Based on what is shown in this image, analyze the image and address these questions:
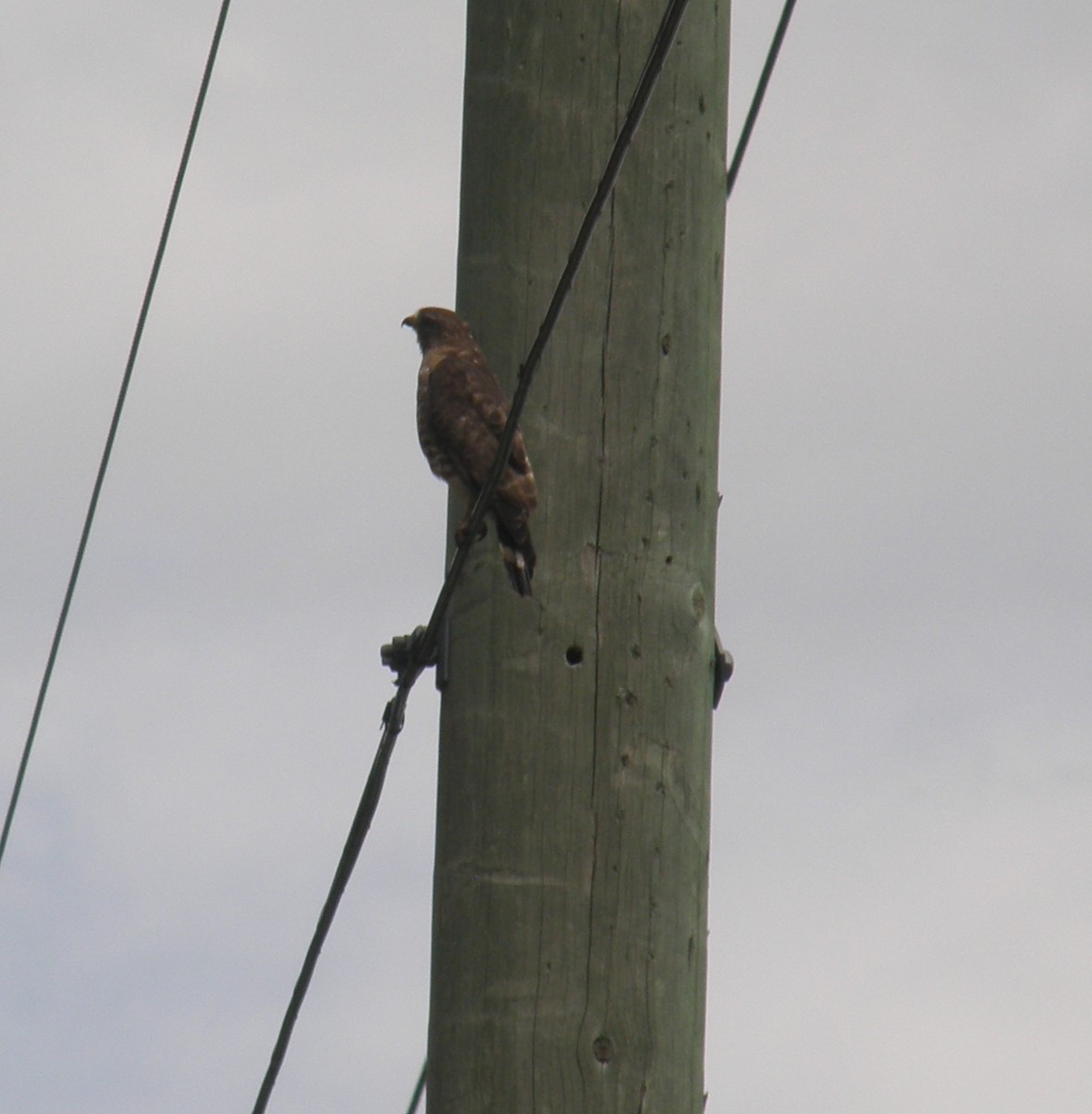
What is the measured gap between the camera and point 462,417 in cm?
590

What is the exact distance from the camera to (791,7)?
19.8ft

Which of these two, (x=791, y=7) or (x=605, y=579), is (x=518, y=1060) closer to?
(x=605, y=579)

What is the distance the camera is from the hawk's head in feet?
19.3

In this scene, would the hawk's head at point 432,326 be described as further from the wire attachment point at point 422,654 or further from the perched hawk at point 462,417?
the wire attachment point at point 422,654

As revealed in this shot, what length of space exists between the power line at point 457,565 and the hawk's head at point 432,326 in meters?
1.11

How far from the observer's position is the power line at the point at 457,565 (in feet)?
12.2

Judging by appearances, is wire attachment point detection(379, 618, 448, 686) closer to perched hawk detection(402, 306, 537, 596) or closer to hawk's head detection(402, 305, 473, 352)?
perched hawk detection(402, 306, 537, 596)

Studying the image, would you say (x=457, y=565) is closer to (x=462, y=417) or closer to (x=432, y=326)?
(x=462, y=417)

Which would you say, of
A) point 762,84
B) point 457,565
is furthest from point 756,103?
point 457,565

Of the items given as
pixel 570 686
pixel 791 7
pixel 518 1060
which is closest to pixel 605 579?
pixel 570 686

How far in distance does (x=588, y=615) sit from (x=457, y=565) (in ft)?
1.04

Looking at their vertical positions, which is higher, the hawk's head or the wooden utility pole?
the hawk's head

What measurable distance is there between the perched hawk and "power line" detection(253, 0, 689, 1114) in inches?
4.7

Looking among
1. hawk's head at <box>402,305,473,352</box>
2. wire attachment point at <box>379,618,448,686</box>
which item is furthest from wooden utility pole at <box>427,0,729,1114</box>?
hawk's head at <box>402,305,473,352</box>
